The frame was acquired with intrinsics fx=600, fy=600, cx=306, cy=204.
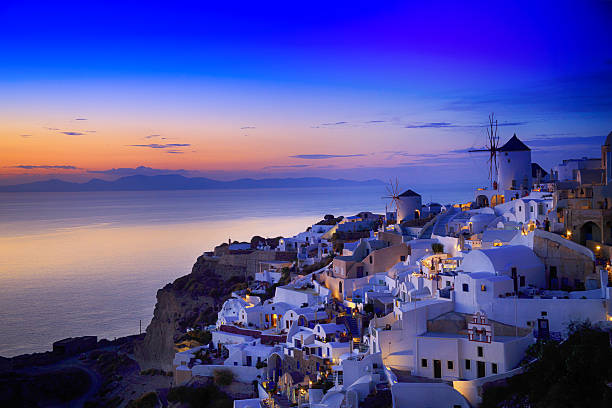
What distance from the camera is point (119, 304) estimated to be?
52.6 metres

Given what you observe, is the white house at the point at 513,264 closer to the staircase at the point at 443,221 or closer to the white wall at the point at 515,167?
the staircase at the point at 443,221

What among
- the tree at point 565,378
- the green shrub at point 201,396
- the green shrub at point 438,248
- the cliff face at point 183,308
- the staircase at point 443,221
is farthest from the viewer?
the cliff face at point 183,308

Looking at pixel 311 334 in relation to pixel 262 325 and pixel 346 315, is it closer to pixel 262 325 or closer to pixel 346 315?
pixel 346 315

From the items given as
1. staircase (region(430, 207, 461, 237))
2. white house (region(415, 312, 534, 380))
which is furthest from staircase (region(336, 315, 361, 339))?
staircase (region(430, 207, 461, 237))

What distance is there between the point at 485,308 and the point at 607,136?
1098 cm

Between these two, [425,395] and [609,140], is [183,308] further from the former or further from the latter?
[609,140]

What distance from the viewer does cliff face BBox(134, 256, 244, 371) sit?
3456 cm

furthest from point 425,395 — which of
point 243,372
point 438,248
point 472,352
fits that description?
point 438,248

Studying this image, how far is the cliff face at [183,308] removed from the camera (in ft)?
113

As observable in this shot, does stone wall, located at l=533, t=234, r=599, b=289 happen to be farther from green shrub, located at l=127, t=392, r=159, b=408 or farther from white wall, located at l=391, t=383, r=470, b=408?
green shrub, located at l=127, t=392, r=159, b=408

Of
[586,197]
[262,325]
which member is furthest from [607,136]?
[262,325]

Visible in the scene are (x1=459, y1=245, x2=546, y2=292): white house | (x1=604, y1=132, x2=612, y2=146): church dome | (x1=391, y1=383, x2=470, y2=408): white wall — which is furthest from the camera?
(x1=604, y1=132, x2=612, y2=146): church dome

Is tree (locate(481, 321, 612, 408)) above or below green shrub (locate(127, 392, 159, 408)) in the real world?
above

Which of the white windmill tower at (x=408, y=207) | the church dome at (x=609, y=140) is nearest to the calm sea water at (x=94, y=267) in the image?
the white windmill tower at (x=408, y=207)
